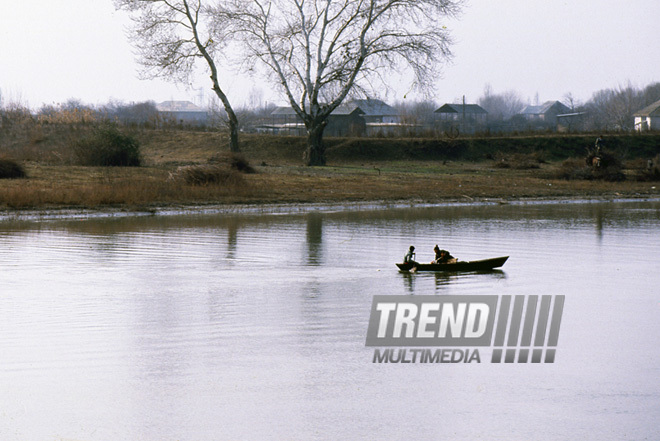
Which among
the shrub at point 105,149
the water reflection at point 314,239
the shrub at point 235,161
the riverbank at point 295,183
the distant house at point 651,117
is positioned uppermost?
the distant house at point 651,117

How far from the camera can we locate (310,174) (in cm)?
4353

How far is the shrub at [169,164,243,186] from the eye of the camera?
35.7 m

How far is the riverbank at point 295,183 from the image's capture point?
31422mm

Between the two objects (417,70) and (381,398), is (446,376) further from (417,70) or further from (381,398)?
(417,70)

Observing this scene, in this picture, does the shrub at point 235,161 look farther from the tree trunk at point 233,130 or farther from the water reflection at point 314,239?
the water reflection at point 314,239

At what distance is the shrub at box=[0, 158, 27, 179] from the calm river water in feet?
50.5

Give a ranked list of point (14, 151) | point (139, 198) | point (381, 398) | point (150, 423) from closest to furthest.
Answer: point (150, 423) → point (381, 398) → point (139, 198) → point (14, 151)

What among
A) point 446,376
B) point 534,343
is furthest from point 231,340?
point 534,343

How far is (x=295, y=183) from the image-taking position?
38844mm

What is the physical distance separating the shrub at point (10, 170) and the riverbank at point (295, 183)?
0.60 m

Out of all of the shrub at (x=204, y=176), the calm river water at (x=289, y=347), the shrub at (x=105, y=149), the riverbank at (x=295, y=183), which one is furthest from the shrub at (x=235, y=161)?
the calm river water at (x=289, y=347)

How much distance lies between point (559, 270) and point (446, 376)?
7.84 metres

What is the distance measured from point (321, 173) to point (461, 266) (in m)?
28.3

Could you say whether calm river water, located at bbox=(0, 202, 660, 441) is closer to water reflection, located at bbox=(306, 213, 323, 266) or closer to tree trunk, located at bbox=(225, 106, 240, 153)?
water reflection, located at bbox=(306, 213, 323, 266)
